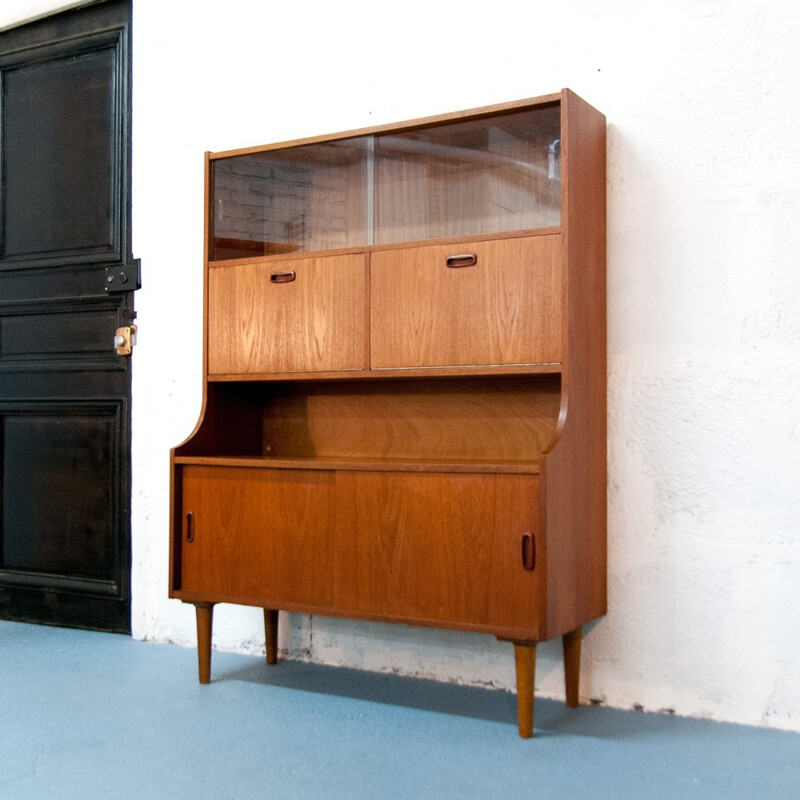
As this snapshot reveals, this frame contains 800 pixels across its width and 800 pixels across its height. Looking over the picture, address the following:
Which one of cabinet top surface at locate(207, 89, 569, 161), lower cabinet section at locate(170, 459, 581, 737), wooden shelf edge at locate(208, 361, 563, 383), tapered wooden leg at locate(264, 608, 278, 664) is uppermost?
cabinet top surface at locate(207, 89, 569, 161)

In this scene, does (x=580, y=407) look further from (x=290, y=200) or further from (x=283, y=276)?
A: (x=290, y=200)

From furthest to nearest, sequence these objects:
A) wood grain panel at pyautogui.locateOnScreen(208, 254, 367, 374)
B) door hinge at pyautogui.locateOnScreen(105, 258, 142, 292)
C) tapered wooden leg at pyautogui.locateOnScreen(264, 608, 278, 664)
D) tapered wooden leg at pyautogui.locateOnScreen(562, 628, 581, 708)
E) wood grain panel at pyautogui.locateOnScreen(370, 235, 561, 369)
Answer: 1. door hinge at pyautogui.locateOnScreen(105, 258, 142, 292)
2. tapered wooden leg at pyautogui.locateOnScreen(264, 608, 278, 664)
3. wood grain panel at pyautogui.locateOnScreen(208, 254, 367, 374)
4. tapered wooden leg at pyautogui.locateOnScreen(562, 628, 581, 708)
5. wood grain panel at pyautogui.locateOnScreen(370, 235, 561, 369)

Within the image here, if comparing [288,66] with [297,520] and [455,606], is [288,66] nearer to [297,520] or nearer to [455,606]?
[297,520]

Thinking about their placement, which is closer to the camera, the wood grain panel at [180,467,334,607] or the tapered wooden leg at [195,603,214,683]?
the wood grain panel at [180,467,334,607]

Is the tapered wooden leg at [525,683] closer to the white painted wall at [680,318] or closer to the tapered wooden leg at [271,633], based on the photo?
the white painted wall at [680,318]

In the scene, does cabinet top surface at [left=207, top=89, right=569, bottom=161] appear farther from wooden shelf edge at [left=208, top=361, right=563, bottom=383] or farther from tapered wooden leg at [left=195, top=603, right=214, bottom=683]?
tapered wooden leg at [left=195, top=603, right=214, bottom=683]

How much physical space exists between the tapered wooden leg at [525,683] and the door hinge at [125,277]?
→ 2095 millimetres

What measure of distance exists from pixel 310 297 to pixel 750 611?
1.50 metres

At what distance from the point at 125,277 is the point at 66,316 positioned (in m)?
0.36

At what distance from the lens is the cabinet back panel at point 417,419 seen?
2.91 m

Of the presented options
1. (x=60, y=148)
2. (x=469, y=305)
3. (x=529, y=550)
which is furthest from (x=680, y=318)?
(x=60, y=148)

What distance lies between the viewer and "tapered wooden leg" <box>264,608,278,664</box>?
Result: 129 inches

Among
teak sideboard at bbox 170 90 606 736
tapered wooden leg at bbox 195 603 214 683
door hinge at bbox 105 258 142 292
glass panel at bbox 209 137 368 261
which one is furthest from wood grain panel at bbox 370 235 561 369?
door hinge at bbox 105 258 142 292

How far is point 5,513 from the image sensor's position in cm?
413
